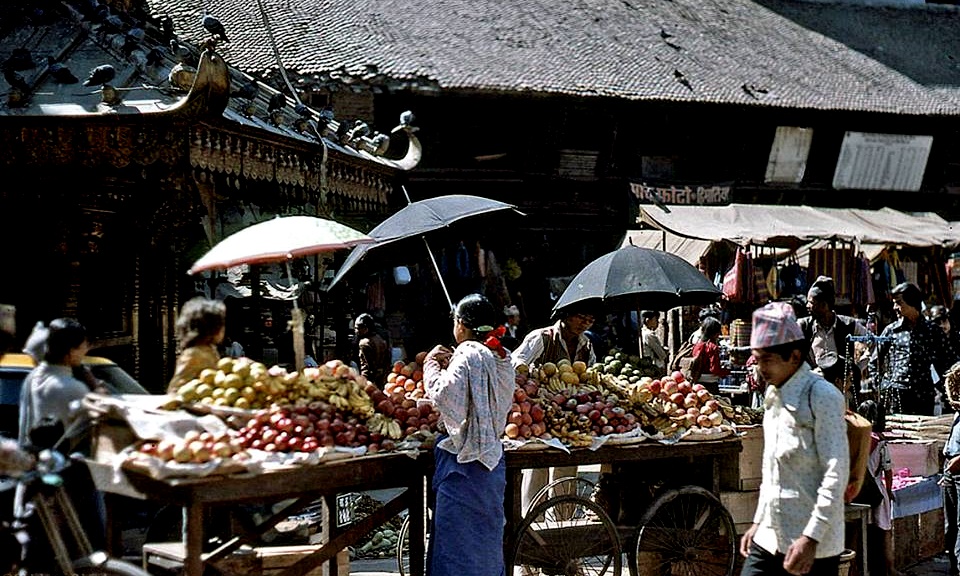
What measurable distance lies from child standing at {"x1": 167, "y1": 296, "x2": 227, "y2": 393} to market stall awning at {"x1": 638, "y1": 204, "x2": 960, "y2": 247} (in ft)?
40.0

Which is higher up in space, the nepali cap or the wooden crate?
the nepali cap

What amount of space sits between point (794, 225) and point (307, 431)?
14.2 m

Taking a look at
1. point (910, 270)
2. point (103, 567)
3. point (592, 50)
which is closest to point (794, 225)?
point (910, 270)

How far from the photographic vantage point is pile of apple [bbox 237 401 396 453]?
550 centimetres

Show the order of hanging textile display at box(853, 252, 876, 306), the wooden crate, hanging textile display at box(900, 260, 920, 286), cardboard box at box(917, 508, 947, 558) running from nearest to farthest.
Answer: the wooden crate → cardboard box at box(917, 508, 947, 558) → hanging textile display at box(853, 252, 876, 306) → hanging textile display at box(900, 260, 920, 286)

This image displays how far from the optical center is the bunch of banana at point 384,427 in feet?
20.1

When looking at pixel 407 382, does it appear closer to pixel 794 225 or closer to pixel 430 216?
pixel 430 216

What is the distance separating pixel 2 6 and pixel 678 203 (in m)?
13.3

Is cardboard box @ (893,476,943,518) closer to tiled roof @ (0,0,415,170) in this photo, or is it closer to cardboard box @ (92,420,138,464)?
cardboard box @ (92,420,138,464)

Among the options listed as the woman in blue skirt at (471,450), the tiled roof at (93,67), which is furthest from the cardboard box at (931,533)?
the tiled roof at (93,67)

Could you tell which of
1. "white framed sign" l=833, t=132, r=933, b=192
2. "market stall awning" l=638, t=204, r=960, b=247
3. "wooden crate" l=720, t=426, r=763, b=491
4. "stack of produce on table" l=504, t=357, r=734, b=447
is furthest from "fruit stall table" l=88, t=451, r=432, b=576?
"white framed sign" l=833, t=132, r=933, b=192

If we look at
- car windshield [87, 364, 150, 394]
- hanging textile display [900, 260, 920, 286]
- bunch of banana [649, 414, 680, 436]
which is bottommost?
bunch of banana [649, 414, 680, 436]

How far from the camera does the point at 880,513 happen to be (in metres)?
7.20

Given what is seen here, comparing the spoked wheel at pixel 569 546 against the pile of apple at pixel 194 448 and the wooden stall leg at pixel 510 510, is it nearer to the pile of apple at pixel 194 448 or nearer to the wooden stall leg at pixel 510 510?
the wooden stall leg at pixel 510 510
